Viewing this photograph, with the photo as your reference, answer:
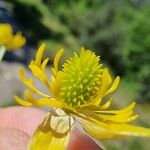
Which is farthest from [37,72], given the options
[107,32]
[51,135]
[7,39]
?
[107,32]

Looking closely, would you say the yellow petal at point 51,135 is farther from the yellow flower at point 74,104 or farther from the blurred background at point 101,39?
the blurred background at point 101,39

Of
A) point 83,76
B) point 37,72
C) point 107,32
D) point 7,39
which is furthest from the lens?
point 107,32

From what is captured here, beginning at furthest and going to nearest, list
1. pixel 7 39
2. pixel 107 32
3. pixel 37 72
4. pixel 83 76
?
pixel 107 32 < pixel 7 39 < pixel 83 76 < pixel 37 72

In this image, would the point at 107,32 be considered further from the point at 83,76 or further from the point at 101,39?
the point at 83,76

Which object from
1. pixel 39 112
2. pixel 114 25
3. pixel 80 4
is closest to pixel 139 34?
pixel 114 25

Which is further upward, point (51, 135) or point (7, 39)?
point (7, 39)

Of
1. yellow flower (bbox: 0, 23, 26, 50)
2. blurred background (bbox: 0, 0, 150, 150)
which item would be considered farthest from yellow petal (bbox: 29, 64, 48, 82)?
blurred background (bbox: 0, 0, 150, 150)

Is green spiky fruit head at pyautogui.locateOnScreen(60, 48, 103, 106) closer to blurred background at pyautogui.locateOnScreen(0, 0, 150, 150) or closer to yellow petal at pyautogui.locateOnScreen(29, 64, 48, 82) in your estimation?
yellow petal at pyautogui.locateOnScreen(29, 64, 48, 82)
